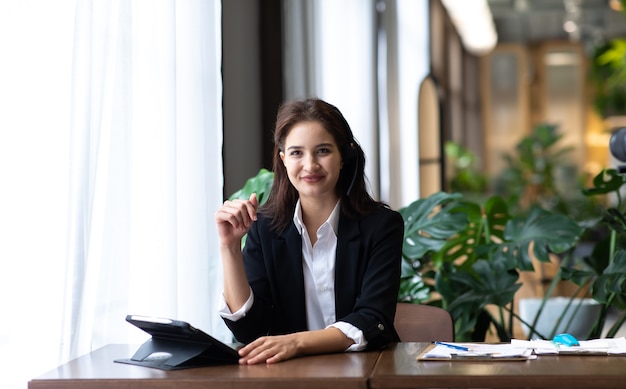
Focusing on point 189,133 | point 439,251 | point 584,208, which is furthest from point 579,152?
point 189,133

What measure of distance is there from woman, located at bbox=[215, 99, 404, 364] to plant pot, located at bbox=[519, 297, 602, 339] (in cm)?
164

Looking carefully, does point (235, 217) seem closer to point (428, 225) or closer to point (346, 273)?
point (346, 273)

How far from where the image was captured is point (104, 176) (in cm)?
233

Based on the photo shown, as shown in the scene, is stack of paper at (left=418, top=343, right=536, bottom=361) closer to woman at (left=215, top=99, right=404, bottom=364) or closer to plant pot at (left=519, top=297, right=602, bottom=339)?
woman at (left=215, top=99, right=404, bottom=364)

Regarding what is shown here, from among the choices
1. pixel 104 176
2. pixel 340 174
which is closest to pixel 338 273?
pixel 340 174

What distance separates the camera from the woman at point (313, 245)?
2346mm

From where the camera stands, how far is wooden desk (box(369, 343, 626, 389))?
5.73 ft

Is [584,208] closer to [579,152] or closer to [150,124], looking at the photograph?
[579,152]

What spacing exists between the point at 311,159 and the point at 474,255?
61.7 inches

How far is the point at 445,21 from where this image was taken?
11.6m

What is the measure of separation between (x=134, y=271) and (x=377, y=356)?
0.81 metres

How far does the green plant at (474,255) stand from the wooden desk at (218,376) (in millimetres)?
1429

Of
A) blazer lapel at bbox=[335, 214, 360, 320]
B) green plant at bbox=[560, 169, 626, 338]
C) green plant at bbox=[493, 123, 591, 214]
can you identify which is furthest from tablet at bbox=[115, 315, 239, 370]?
green plant at bbox=[493, 123, 591, 214]

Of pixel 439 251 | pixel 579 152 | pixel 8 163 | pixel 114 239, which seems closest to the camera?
pixel 8 163
